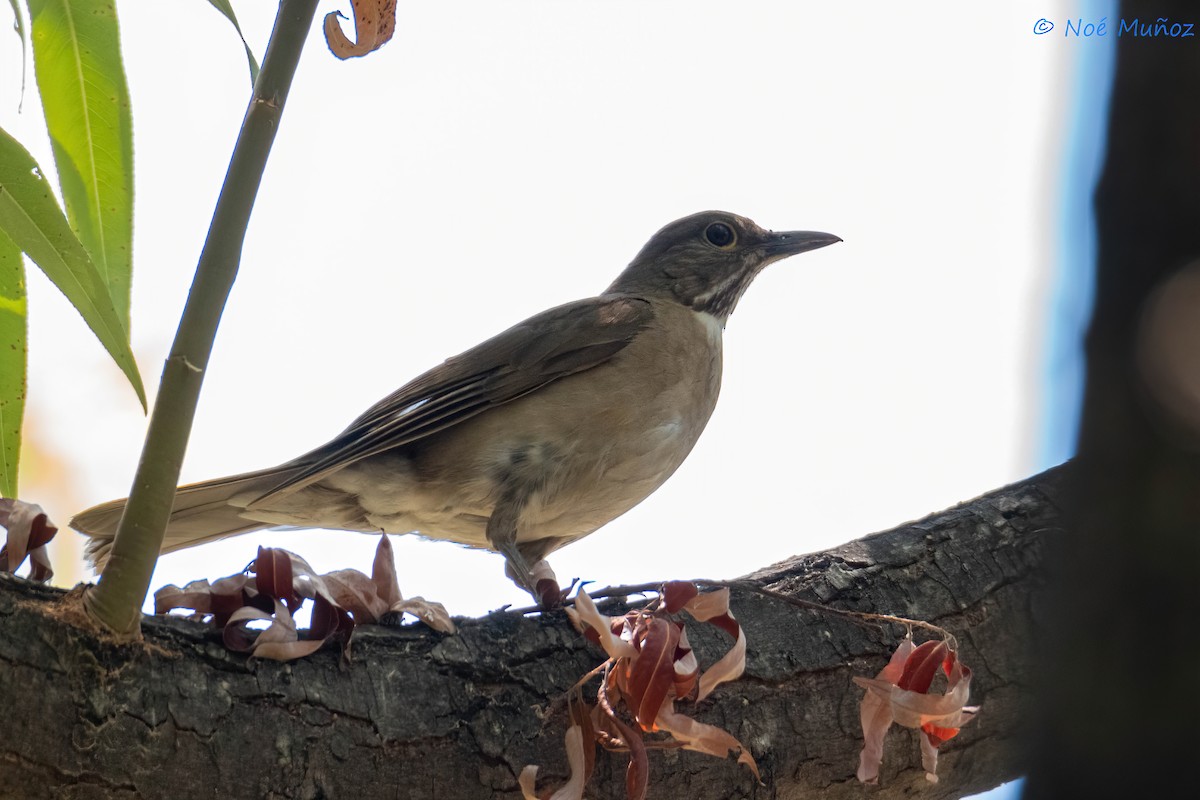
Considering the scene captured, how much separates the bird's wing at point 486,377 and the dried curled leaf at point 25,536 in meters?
2.00

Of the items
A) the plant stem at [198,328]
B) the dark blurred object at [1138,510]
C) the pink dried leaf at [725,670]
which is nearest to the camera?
the dark blurred object at [1138,510]

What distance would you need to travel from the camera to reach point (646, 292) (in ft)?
19.7

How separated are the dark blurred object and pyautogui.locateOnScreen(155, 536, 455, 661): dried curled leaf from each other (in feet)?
5.63

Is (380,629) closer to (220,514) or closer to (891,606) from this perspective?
(891,606)

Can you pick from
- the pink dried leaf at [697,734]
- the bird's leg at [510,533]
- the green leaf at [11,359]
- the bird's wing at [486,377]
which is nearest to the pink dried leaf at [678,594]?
the pink dried leaf at [697,734]

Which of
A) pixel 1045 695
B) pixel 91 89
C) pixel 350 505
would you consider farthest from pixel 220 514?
pixel 1045 695

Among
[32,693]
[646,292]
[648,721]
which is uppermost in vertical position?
[646,292]

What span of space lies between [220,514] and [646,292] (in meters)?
2.32

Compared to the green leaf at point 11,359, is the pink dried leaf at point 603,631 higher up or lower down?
lower down

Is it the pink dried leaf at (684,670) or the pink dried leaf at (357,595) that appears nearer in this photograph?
the pink dried leaf at (684,670)

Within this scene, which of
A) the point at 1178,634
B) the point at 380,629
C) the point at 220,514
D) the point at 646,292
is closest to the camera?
the point at 1178,634

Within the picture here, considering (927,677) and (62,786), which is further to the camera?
(927,677)

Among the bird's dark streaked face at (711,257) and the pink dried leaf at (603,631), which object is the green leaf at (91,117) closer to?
the pink dried leaf at (603,631)

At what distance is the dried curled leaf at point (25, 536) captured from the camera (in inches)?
103
